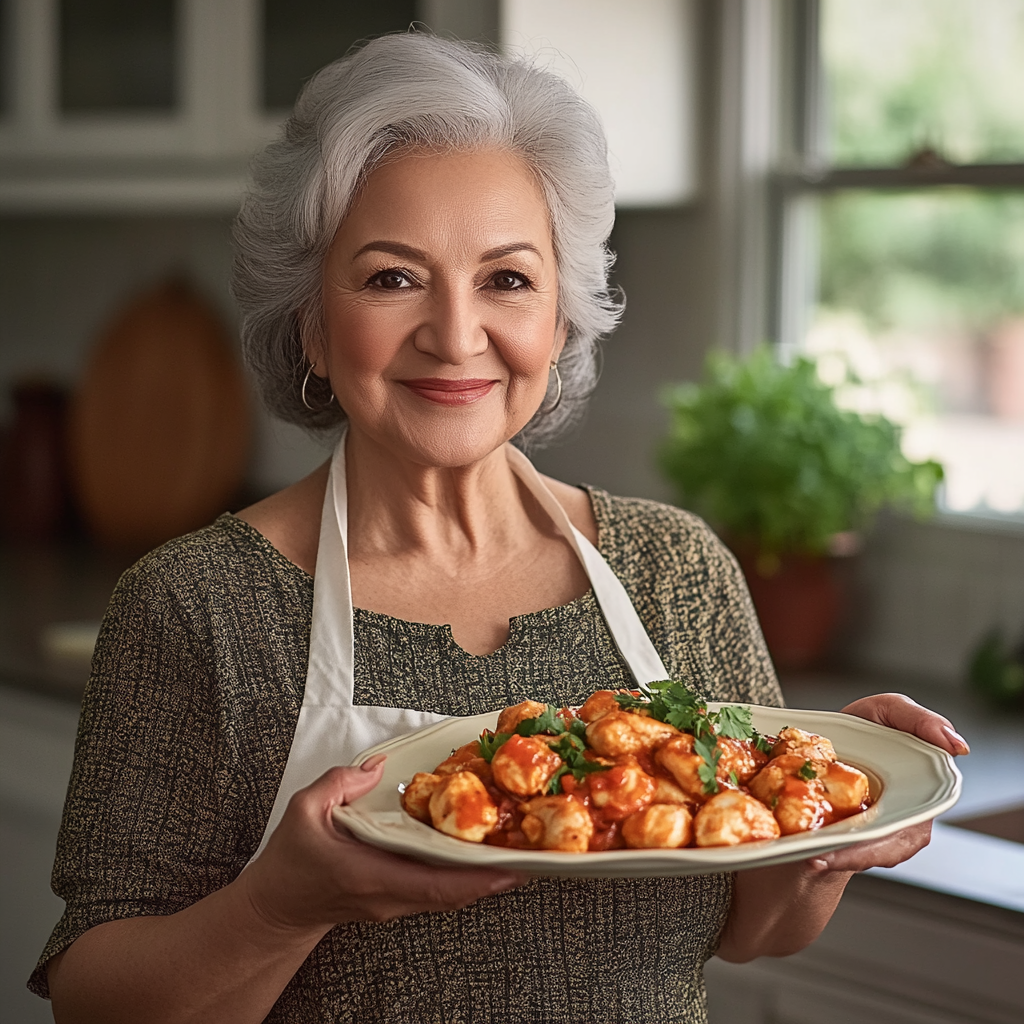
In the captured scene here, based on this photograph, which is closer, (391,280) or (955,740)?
(955,740)

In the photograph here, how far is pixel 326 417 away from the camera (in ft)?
4.43

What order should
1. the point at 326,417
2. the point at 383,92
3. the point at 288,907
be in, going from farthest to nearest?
the point at 326,417, the point at 383,92, the point at 288,907

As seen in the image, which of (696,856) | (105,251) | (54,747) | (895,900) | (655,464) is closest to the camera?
(696,856)

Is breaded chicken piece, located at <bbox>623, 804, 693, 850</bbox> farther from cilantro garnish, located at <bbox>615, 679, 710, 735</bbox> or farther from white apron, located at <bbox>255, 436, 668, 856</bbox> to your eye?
white apron, located at <bbox>255, 436, 668, 856</bbox>

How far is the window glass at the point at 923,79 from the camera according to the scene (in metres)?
2.16

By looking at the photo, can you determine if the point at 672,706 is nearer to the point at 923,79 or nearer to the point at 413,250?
the point at 413,250

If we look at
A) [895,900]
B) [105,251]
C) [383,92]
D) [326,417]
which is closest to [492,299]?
[383,92]

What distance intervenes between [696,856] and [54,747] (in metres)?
1.67

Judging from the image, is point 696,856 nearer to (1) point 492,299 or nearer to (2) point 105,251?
(1) point 492,299

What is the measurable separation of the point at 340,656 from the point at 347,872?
29cm

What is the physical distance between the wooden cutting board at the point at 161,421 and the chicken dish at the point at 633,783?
2.12m

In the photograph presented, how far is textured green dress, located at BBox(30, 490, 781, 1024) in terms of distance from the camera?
1.09 m

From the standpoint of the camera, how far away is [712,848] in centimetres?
85

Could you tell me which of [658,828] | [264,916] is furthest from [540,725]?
[264,916]
